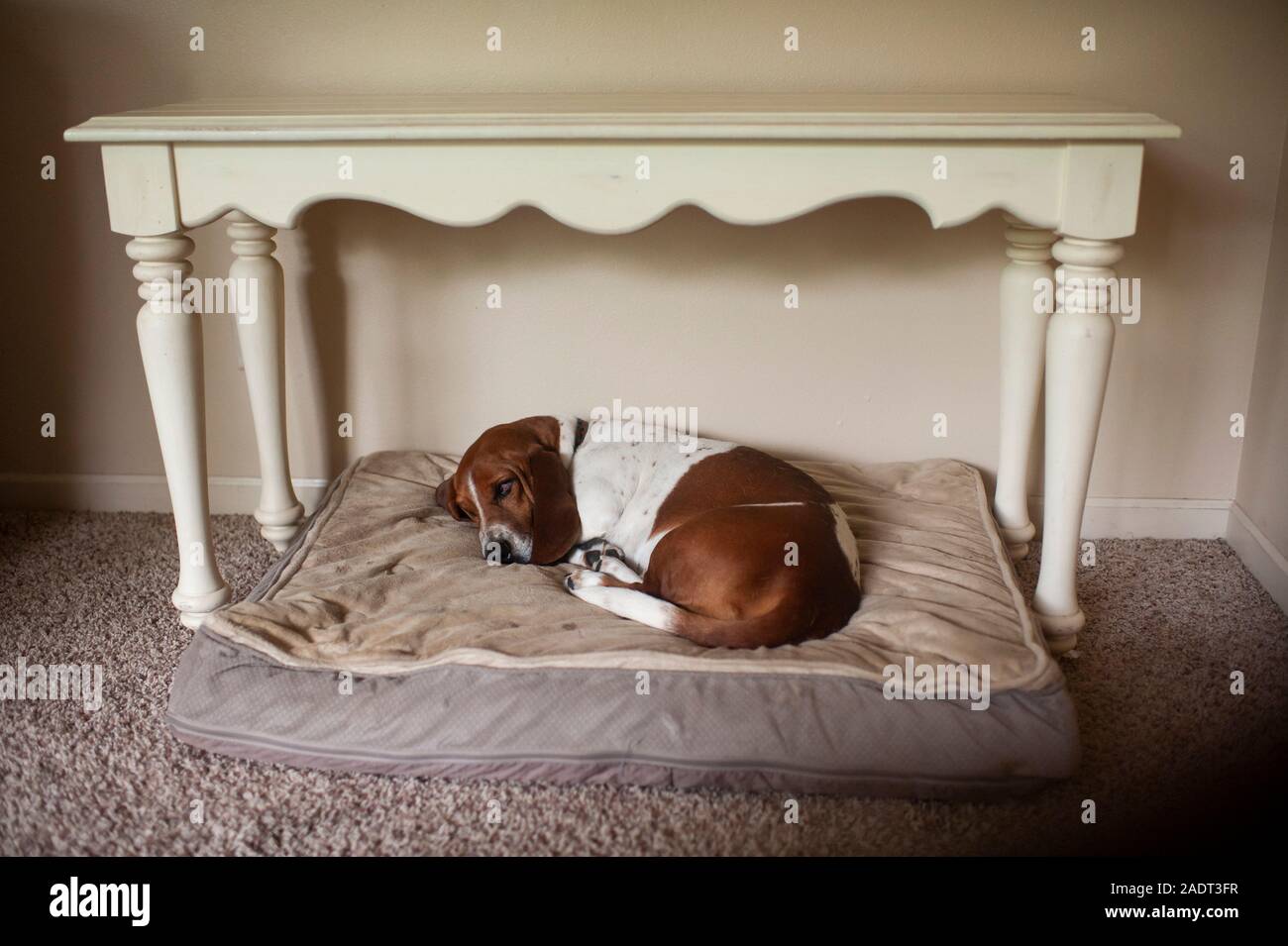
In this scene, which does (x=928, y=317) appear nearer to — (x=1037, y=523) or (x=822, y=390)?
Answer: (x=822, y=390)

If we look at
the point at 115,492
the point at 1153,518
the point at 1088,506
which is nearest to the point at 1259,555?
the point at 1153,518

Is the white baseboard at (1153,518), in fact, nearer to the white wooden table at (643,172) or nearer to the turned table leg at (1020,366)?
the turned table leg at (1020,366)

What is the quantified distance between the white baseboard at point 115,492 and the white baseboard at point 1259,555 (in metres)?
2.09

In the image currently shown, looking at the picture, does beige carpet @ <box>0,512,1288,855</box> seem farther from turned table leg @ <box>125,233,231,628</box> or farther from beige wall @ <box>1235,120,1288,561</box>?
beige wall @ <box>1235,120,1288,561</box>

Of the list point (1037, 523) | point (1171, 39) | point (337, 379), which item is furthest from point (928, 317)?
point (337, 379)

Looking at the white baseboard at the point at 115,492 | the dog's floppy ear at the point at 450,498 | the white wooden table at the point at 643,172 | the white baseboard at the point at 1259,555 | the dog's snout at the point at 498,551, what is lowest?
the white baseboard at the point at 1259,555

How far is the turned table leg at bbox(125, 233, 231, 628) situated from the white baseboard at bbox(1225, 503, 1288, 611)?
6.87ft

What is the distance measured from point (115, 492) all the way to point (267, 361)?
2.26 feet

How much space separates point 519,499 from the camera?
2277mm

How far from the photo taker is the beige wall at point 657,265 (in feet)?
7.98

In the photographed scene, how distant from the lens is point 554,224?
8.55 feet

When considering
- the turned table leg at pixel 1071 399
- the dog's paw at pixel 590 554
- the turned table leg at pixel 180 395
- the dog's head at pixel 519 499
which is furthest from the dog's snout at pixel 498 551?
the turned table leg at pixel 1071 399

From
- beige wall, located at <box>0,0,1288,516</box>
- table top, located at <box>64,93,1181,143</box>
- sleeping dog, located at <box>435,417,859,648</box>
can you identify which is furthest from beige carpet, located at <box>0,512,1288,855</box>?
table top, located at <box>64,93,1181,143</box>
